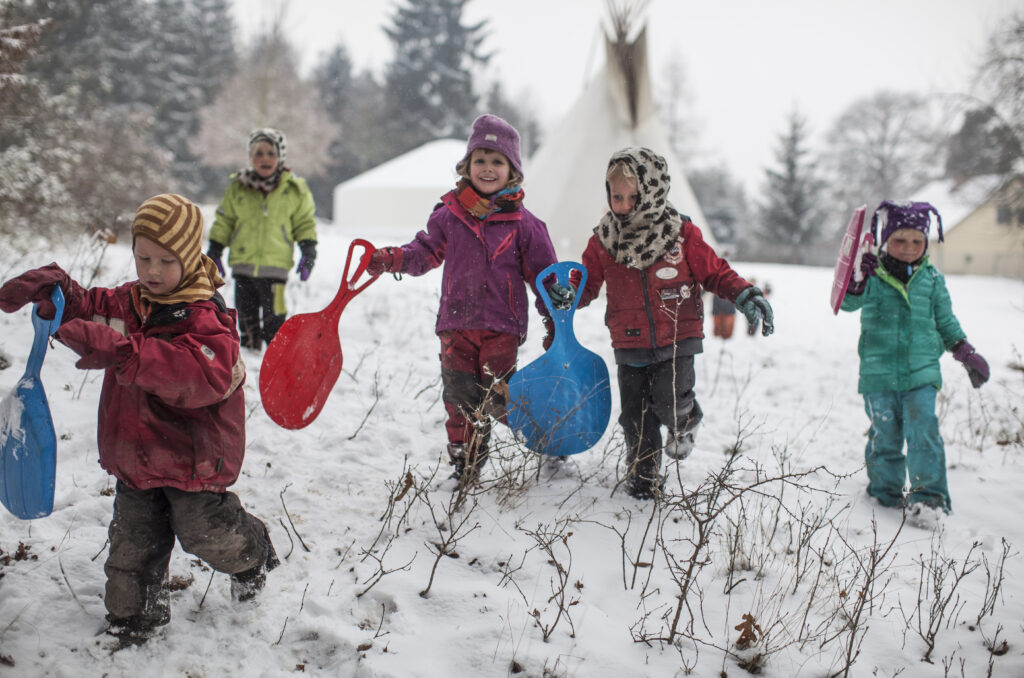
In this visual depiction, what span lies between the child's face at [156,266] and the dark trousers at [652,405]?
76.0 inches

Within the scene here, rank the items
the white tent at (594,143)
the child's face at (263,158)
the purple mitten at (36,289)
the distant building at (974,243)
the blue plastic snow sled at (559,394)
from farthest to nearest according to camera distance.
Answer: the distant building at (974,243), the white tent at (594,143), the child's face at (263,158), the blue plastic snow sled at (559,394), the purple mitten at (36,289)

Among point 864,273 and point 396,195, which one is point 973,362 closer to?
point 864,273

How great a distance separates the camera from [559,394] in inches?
108

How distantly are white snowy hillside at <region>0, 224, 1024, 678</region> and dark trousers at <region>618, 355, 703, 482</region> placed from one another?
20 centimetres

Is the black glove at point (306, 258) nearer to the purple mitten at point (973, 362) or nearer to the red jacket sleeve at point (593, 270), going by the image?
the red jacket sleeve at point (593, 270)

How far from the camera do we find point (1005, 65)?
38.0ft

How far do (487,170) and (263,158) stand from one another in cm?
242

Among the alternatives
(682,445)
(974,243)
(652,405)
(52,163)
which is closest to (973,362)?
(682,445)

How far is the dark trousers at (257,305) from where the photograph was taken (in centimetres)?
466

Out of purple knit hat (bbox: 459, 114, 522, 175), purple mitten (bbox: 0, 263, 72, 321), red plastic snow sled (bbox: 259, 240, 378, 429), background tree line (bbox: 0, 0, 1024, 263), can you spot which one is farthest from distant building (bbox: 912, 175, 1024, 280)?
purple mitten (bbox: 0, 263, 72, 321)

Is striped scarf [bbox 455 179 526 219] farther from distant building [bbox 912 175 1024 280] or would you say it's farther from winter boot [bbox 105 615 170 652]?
distant building [bbox 912 175 1024 280]

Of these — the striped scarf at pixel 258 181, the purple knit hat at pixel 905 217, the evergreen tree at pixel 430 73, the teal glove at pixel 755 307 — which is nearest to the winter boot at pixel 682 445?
the teal glove at pixel 755 307

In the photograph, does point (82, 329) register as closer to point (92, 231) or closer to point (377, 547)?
point (377, 547)

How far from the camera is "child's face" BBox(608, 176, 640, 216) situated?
2820mm
